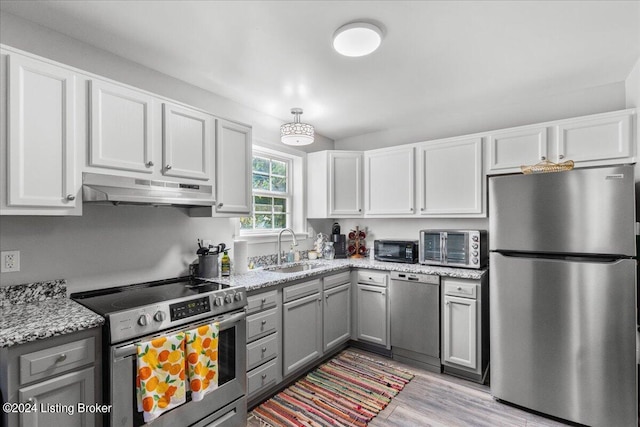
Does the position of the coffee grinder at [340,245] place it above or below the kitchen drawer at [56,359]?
above

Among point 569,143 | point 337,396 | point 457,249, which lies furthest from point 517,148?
point 337,396

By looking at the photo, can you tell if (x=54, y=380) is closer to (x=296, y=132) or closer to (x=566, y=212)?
(x=296, y=132)

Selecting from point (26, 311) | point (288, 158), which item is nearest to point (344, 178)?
point (288, 158)

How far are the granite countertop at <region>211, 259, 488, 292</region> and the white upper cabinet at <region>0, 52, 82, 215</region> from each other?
116 cm

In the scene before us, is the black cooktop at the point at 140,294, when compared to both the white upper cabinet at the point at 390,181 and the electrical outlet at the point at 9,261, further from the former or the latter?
the white upper cabinet at the point at 390,181

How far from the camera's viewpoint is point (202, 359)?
6.07 ft

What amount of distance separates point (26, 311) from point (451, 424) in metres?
2.66

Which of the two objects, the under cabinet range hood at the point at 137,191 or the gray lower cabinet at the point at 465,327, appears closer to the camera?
the under cabinet range hood at the point at 137,191

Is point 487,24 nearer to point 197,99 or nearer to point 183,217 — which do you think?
point 197,99

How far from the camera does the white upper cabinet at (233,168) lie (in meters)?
2.55

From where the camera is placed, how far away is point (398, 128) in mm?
4047

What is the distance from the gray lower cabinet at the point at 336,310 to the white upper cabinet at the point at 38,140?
2.14 meters

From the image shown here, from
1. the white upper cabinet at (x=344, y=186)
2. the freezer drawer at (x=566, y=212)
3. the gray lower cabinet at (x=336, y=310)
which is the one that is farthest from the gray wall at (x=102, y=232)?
the freezer drawer at (x=566, y=212)

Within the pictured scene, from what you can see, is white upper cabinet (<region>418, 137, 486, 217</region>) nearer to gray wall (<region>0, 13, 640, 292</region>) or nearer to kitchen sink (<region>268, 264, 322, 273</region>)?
gray wall (<region>0, 13, 640, 292</region>)
